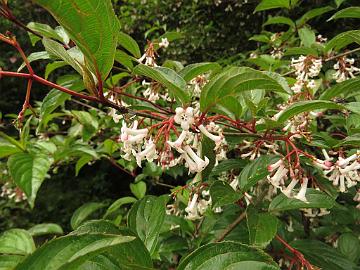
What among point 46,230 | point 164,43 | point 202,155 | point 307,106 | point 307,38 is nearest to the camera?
point 307,106

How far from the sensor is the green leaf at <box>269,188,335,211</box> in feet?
3.18

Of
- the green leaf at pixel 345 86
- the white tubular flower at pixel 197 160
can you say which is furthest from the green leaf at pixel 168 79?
the green leaf at pixel 345 86

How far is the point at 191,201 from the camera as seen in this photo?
116cm

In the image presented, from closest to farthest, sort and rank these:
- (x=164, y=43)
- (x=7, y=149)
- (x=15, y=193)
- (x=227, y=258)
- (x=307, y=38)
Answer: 1. (x=227, y=258)
2. (x=7, y=149)
3. (x=164, y=43)
4. (x=307, y=38)
5. (x=15, y=193)

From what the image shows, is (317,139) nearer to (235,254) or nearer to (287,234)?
(287,234)

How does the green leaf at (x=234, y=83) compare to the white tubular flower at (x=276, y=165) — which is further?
the white tubular flower at (x=276, y=165)

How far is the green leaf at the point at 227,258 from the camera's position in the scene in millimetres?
565

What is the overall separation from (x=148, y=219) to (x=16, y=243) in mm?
473

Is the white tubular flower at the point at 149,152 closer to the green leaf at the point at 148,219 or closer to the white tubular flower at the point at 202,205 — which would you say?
the green leaf at the point at 148,219

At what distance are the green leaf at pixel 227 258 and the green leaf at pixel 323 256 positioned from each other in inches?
27.5

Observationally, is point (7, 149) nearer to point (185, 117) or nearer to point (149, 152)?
→ point (149, 152)

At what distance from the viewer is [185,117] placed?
0.80m

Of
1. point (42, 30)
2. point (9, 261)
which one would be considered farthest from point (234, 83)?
point (42, 30)

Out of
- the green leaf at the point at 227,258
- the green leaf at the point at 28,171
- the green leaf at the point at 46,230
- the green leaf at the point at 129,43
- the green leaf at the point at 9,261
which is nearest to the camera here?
the green leaf at the point at 227,258
